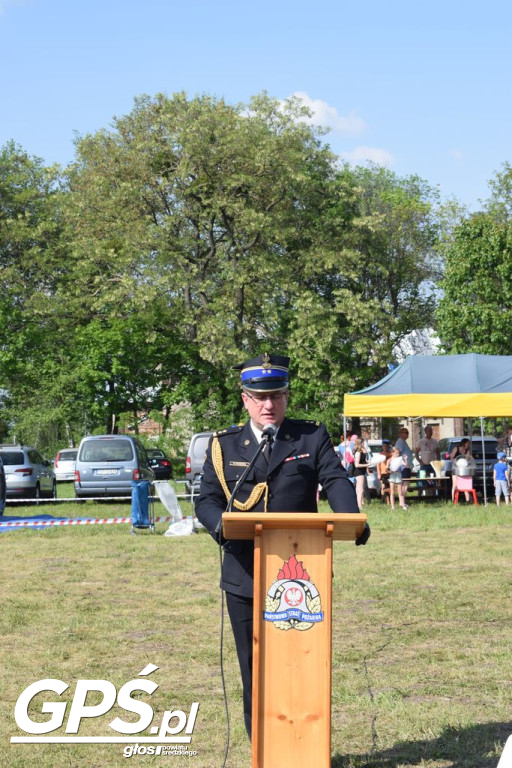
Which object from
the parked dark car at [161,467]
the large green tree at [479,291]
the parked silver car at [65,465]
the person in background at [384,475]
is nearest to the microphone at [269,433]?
the person in background at [384,475]

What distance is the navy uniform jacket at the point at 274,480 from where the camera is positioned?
16.8 feet

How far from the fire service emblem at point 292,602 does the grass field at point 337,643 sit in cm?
140

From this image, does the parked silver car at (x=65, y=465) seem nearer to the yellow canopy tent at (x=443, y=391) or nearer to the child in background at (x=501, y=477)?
the yellow canopy tent at (x=443, y=391)

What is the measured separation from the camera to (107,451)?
27938 mm

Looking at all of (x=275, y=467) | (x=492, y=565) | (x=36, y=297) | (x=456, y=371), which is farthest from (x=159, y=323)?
(x=275, y=467)

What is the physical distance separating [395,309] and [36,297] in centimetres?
1916

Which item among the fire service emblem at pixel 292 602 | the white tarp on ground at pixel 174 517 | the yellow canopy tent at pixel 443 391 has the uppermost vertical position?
the yellow canopy tent at pixel 443 391

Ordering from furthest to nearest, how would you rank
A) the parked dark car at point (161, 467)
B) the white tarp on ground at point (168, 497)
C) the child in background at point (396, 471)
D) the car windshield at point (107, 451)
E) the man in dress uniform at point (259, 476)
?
the parked dark car at point (161, 467) < the car windshield at point (107, 451) < the child in background at point (396, 471) < the white tarp on ground at point (168, 497) < the man in dress uniform at point (259, 476)

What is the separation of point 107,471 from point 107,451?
64 cm

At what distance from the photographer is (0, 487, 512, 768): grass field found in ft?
19.7

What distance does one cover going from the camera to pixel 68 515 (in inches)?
954

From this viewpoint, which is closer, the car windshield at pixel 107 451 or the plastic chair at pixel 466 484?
the plastic chair at pixel 466 484

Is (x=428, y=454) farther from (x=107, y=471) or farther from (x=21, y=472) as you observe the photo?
(x=21, y=472)

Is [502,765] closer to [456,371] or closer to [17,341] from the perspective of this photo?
[456,371]
